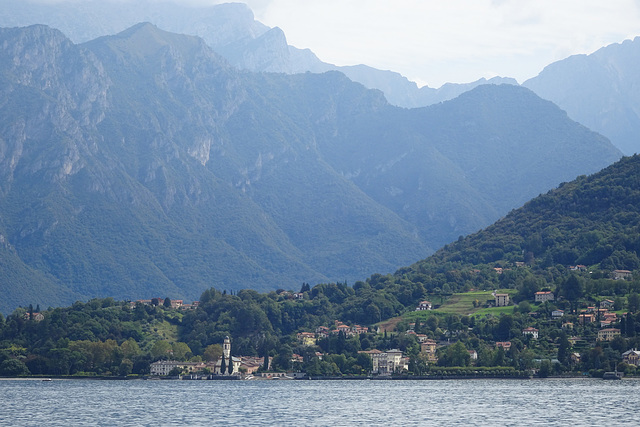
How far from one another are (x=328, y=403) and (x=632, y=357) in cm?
5775

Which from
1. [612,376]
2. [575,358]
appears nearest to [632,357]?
[612,376]

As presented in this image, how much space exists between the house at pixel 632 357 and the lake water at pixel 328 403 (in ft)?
28.1

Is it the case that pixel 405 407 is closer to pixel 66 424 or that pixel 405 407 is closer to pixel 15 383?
pixel 66 424

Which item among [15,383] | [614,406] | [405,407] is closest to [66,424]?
[405,407]

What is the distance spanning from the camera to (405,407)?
13375 cm

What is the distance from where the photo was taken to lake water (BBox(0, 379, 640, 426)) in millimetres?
118500

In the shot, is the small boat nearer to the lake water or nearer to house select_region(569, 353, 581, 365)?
the lake water

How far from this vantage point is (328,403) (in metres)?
141

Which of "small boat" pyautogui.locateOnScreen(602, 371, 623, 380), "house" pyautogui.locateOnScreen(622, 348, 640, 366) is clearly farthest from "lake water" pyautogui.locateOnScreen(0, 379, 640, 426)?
"house" pyautogui.locateOnScreen(622, 348, 640, 366)

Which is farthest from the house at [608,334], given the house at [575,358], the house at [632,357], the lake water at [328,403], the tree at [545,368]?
the lake water at [328,403]

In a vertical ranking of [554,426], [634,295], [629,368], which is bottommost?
[554,426]

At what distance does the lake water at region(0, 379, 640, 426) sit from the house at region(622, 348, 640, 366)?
28.1 feet

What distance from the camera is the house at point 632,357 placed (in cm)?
17812

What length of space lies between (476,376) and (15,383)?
69.4m
